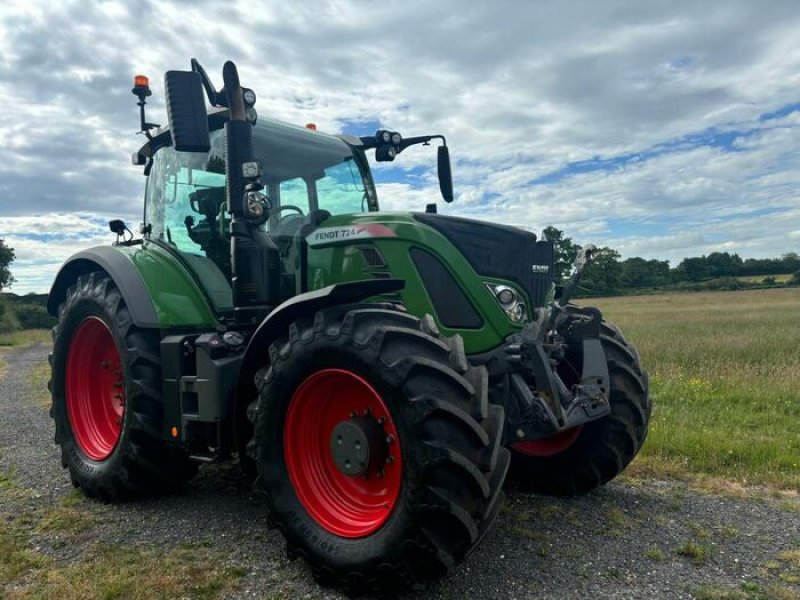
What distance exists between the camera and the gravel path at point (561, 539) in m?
3.22

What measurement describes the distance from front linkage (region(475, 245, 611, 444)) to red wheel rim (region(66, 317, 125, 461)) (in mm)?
3191

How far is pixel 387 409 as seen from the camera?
3.09m

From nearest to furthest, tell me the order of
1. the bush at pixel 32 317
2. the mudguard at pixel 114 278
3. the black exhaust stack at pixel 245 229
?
the black exhaust stack at pixel 245 229 → the mudguard at pixel 114 278 → the bush at pixel 32 317

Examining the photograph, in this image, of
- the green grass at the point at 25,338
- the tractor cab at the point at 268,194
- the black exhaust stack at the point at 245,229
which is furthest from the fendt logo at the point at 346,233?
the green grass at the point at 25,338

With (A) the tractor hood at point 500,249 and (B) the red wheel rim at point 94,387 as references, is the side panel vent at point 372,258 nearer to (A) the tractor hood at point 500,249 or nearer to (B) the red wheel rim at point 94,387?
(A) the tractor hood at point 500,249

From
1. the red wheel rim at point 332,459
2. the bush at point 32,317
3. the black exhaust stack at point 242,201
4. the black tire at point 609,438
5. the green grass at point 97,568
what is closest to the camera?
the green grass at point 97,568

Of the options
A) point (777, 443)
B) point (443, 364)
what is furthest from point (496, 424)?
point (777, 443)

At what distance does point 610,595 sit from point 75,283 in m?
4.71

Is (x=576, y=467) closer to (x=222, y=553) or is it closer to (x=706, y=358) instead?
(x=222, y=553)

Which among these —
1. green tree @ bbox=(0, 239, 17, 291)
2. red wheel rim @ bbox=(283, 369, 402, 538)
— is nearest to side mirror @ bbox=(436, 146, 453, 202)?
red wheel rim @ bbox=(283, 369, 402, 538)

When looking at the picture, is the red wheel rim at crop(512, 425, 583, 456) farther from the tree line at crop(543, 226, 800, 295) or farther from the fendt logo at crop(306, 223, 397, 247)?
the tree line at crop(543, 226, 800, 295)

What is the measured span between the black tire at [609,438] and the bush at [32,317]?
41976mm

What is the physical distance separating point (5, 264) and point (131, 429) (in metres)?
40.1

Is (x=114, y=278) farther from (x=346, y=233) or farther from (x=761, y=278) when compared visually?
(x=761, y=278)
